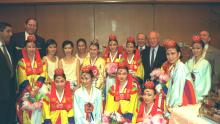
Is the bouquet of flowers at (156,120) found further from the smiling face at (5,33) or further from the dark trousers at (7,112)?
the smiling face at (5,33)

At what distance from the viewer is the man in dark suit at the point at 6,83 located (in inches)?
161

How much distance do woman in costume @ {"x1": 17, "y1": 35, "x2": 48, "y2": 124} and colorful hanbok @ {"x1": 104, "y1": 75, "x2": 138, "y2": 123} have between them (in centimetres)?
84

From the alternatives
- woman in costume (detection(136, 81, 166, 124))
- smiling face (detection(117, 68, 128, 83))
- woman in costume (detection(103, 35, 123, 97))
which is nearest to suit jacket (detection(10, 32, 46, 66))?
woman in costume (detection(103, 35, 123, 97))

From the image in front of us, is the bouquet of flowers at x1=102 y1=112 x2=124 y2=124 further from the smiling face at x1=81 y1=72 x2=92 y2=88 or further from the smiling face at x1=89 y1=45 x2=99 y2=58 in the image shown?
the smiling face at x1=89 y1=45 x2=99 y2=58

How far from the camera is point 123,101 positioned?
4.02 metres

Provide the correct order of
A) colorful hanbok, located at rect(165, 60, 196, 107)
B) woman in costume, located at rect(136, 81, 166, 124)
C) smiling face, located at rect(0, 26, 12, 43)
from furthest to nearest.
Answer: smiling face, located at rect(0, 26, 12, 43), woman in costume, located at rect(136, 81, 166, 124), colorful hanbok, located at rect(165, 60, 196, 107)

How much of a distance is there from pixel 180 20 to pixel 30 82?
3276 mm

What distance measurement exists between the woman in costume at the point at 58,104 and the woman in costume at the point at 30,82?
0.17 m

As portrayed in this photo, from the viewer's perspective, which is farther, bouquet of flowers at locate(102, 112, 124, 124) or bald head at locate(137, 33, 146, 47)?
bald head at locate(137, 33, 146, 47)

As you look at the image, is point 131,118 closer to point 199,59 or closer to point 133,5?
point 199,59

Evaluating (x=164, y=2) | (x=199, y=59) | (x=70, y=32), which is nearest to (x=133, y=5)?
(x=164, y=2)

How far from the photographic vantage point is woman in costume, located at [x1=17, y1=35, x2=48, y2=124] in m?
4.14

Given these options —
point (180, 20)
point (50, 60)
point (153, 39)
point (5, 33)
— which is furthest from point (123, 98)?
point (180, 20)

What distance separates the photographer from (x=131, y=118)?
3.98 meters
